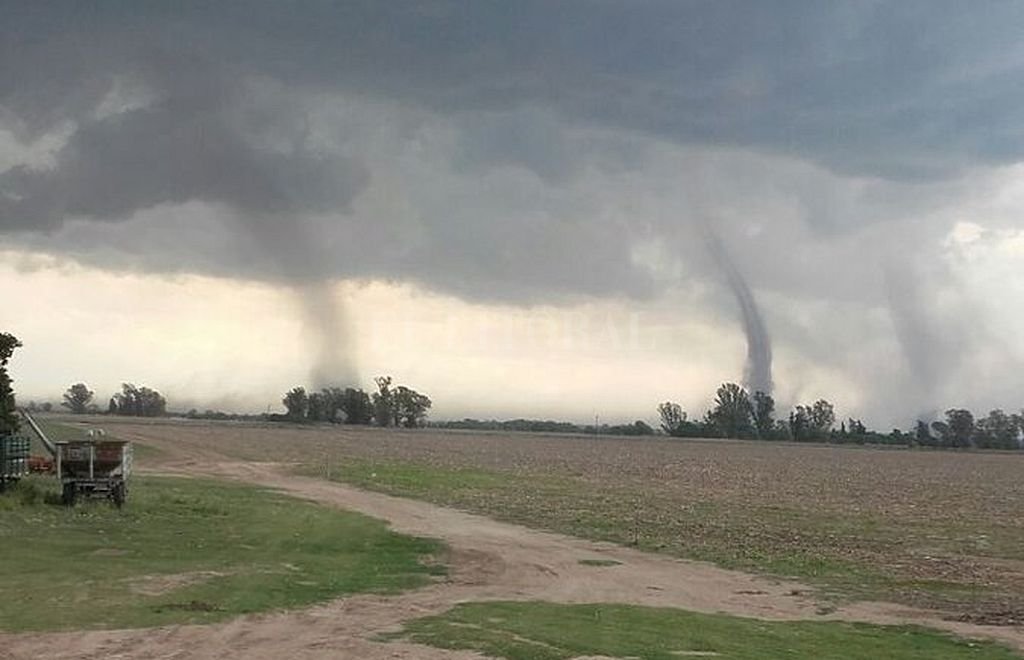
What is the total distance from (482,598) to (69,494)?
18.7 meters

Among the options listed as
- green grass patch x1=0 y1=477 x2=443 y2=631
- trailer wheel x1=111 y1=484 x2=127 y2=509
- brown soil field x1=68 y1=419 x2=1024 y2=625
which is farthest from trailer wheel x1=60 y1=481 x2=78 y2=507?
brown soil field x1=68 y1=419 x2=1024 y2=625

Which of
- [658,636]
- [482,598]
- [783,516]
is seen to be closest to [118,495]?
[482,598]

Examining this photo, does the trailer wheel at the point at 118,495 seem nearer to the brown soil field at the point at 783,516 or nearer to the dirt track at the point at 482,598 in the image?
the dirt track at the point at 482,598

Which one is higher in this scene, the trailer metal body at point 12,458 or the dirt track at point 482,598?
the trailer metal body at point 12,458

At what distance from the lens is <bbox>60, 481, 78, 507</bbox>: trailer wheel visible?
33.3 m

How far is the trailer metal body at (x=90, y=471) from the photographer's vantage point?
33.3 metres

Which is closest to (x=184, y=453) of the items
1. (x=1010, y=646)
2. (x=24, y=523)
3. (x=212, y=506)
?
(x=212, y=506)

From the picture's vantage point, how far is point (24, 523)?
92.7 feet

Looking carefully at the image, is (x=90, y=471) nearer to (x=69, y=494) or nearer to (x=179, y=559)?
(x=69, y=494)

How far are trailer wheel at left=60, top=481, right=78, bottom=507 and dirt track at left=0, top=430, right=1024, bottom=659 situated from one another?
9.60m

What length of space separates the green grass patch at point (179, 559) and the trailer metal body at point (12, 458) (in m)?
0.54

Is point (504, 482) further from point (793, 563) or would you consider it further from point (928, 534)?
point (793, 563)

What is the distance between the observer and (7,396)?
34.8 meters

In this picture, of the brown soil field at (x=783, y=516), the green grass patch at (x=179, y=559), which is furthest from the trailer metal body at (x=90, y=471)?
the brown soil field at (x=783, y=516)
